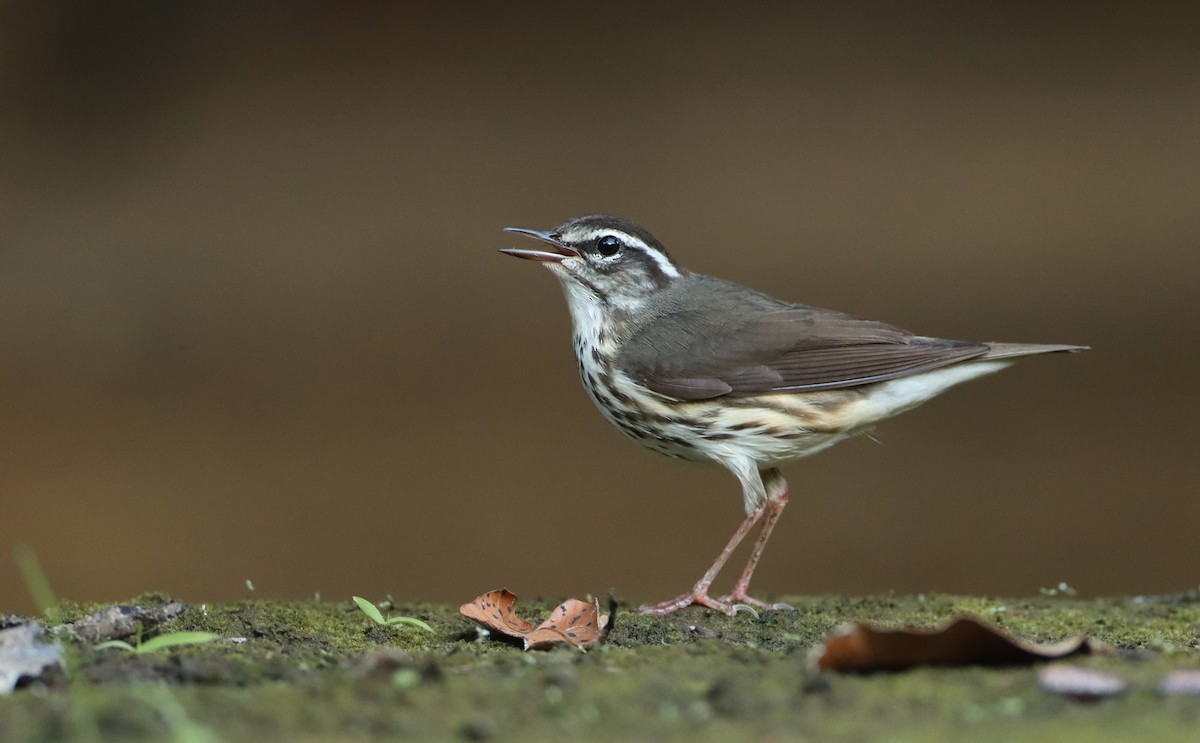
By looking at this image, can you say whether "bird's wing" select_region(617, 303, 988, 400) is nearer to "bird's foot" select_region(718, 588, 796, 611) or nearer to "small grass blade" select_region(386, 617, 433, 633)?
"bird's foot" select_region(718, 588, 796, 611)

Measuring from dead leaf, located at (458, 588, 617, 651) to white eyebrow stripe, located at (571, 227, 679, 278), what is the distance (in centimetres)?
219

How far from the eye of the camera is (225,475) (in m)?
7.97

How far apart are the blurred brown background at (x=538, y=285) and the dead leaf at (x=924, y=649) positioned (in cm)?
521

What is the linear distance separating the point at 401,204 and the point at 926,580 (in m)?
3.91

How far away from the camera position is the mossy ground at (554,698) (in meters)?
2.14

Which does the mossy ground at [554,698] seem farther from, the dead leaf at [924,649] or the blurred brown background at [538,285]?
the blurred brown background at [538,285]

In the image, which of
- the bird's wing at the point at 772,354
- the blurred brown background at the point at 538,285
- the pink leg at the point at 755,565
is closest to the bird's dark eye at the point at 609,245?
the bird's wing at the point at 772,354

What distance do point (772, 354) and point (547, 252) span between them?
1.03 m

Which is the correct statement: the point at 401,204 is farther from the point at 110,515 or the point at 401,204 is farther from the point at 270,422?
the point at 110,515

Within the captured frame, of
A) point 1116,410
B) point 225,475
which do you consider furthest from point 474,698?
point 1116,410

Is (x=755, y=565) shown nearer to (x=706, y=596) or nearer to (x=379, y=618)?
(x=706, y=596)

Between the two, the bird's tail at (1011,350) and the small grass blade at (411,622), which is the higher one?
the bird's tail at (1011,350)

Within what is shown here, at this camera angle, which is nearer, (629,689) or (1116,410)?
(629,689)

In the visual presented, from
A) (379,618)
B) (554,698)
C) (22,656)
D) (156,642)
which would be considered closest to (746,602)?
(379,618)
